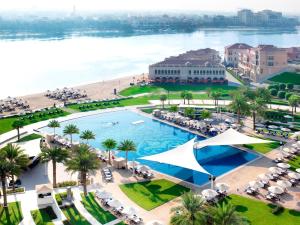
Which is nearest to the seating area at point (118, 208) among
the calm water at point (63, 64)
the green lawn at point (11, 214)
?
the green lawn at point (11, 214)

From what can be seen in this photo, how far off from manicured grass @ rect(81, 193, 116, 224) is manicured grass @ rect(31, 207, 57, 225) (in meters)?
3.23

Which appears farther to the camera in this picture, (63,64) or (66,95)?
(63,64)

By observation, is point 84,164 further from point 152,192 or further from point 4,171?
point 152,192

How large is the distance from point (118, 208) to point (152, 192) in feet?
18.5

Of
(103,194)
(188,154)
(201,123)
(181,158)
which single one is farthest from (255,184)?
(201,123)

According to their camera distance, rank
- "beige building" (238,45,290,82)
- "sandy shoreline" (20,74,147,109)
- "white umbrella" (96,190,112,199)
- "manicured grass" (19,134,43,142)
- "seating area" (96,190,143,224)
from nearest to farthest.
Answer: "seating area" (96,190,143,224) → "white umbrella" (96,190,112,199) → "manicured grass" (19,134,43,142) → "sandy shoreline" (20,74,147,109) → "beige building" (238,45,290,82)

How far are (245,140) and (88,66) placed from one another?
95.7 meters

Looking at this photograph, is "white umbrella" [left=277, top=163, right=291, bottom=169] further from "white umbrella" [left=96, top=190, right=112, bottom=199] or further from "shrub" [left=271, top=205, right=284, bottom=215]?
"white umbrella" [left=96, top=190, right=112, bottom=199]

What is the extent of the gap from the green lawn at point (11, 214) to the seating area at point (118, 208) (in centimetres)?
748

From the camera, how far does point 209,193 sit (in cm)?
3859

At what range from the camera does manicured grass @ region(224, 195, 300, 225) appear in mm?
35094

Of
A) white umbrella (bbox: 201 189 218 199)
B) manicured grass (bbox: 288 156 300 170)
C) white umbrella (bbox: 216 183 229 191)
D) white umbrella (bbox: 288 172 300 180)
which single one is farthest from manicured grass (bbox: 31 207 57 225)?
manicured grass (bbox: 288 156 300 170)

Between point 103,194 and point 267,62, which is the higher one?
point 267,62

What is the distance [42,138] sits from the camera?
187 feet
